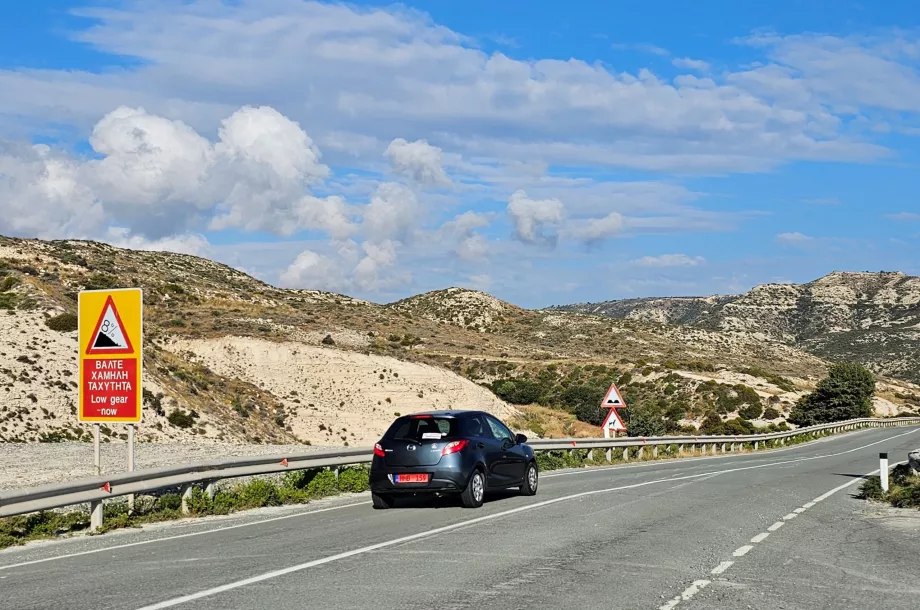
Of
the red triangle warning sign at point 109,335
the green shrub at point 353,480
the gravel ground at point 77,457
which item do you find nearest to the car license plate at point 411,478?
the green shrub at point 353,480

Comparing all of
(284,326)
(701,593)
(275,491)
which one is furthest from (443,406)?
(701,593)

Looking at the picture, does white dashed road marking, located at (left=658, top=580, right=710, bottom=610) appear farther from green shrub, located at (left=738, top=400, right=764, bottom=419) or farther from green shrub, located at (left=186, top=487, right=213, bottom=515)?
green shrub, located at (left=738, top=400, right=764, bottom=419)

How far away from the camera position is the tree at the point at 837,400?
247 feet

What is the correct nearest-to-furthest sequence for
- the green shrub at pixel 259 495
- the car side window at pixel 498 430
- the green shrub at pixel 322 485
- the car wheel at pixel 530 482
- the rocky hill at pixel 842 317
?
the green shrub at pixel 259 495
the car side window at pixel 498 430
the car wheel at pixel 530 482
the green shrub at pixel 322 485
the rocky hill at pixel 842 317

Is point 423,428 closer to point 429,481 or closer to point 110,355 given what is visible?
point 429,481

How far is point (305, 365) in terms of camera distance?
209ft

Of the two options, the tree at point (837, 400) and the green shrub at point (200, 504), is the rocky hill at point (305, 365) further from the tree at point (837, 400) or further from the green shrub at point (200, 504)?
the green shrub at point (200, 504)

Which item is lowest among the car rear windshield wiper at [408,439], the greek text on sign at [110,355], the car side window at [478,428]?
the car rear windshield wiper at [408,439]

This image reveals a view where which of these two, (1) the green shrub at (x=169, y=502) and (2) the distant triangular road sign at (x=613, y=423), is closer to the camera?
(1) the green shrub at (x=169, y=502)

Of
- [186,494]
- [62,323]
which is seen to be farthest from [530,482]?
[62,323]

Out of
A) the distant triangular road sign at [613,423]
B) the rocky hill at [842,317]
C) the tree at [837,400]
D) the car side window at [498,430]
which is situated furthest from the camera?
the rocky hill at [842,317]

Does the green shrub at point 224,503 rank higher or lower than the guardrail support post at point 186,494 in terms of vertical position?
lower

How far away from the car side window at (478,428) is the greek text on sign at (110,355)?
553cm

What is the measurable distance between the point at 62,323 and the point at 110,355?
34781 millimetres
